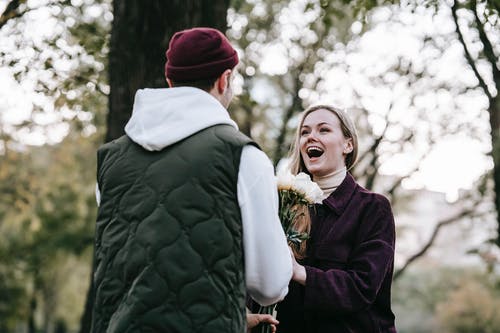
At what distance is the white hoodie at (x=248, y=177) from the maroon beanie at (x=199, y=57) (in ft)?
0.26

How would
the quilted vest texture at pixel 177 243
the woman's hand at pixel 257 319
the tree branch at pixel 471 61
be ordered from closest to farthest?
the quilted vest texture at pixel 177 243 → the woman's hand at pixel 257 319 → the tree branch at pixel 471 61

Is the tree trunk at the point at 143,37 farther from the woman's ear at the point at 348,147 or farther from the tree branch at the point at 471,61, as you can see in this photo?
the tree branch at the point at 471,61

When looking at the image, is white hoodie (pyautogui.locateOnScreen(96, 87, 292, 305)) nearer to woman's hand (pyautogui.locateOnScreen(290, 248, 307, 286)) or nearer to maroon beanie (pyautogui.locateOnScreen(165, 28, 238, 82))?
maroon beanie (pyautogui.locateOnScreen(165, 28, 238, 82))

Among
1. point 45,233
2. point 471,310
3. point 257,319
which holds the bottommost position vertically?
point 471,310

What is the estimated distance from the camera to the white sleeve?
8.36 feet

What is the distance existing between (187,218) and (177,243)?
0.10m

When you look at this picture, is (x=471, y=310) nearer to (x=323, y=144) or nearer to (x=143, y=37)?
(x=143, y=37)

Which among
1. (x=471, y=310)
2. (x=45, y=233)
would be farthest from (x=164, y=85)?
(x=471, y=310)

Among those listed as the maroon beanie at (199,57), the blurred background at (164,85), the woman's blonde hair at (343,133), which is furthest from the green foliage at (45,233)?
the maroon beanie at (199,57)

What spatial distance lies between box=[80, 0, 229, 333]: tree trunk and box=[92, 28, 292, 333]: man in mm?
2318

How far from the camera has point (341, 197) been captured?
363 centimetres

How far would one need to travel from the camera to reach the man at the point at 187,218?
2432 millimetres

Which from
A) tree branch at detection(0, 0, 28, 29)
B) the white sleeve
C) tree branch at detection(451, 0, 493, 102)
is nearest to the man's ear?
the white sleeve

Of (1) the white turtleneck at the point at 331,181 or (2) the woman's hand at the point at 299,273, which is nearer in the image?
(2) the woman's hand at the point at 299,273
